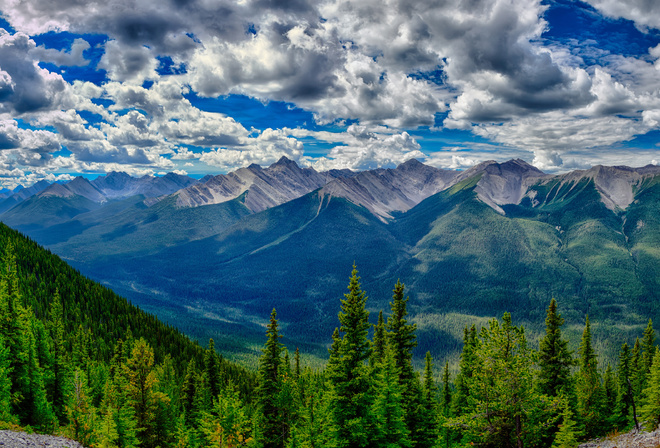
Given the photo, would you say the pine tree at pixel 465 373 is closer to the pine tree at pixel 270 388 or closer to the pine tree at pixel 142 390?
the pine tree at pixel 270 388

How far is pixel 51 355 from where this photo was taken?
43.6m

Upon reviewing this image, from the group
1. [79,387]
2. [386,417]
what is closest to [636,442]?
[386,417]

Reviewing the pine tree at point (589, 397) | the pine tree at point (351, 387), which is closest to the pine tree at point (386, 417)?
the pine tree at point (351, 387)

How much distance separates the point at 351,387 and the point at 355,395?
0.85 meters

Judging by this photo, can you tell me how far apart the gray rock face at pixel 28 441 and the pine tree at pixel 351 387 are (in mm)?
19130

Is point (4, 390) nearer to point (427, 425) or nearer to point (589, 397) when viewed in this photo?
point (427, 425)

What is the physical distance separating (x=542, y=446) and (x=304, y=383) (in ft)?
130

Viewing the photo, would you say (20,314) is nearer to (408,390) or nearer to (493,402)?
(408,390)

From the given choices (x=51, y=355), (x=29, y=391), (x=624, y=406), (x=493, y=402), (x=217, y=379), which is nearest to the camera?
(x=493, y=402)

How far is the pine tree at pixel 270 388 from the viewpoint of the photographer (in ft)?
118

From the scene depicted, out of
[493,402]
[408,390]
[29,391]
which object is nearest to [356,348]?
[493,402]

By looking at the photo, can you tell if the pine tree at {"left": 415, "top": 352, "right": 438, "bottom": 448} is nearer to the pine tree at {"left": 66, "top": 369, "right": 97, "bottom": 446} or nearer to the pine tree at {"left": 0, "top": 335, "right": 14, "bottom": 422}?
the pine tree at {"left": 66, "top": 369, "right": 97, "bottom": 446}

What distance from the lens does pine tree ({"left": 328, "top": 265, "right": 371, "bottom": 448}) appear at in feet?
77.3

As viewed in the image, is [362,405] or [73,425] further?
[73,425]
